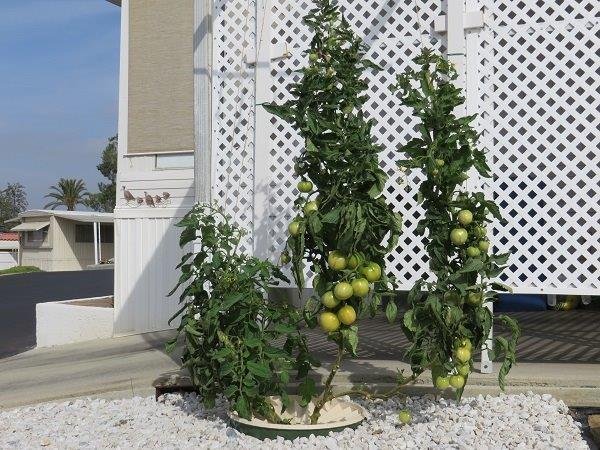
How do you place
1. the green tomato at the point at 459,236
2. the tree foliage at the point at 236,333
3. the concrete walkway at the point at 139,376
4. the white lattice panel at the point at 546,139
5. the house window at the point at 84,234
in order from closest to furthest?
1. the green tomato at the point at 459,236
2. the tree foliage at the point at 236,333
3. the concrete walkway at the point at 139,376
4. the white lattice panel at the point at 546,139
5. the house window at the point at 84,234

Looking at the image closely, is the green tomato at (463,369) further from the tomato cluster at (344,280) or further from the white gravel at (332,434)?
the tomato cluster at (344,280)

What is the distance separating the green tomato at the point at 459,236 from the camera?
118 inches

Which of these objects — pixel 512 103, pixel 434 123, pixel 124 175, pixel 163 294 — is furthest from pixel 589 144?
pixel 124 175

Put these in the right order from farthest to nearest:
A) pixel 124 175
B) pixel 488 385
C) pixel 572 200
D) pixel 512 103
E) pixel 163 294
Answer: pixel 124 175 < pixel 163 294 < pixel 512 103 < pixel 572 200 < pixel 488 385

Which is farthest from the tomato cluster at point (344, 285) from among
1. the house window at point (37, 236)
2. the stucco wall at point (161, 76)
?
the house window at point (37, 236)

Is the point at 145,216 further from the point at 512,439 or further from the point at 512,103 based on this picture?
the point at 512,439

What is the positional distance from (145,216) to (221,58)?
3.55 m

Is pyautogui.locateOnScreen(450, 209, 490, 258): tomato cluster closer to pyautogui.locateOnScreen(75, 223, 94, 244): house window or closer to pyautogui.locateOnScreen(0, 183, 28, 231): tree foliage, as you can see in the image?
pyautogui.locateOnScreen(75, 223, 94, 244): house window

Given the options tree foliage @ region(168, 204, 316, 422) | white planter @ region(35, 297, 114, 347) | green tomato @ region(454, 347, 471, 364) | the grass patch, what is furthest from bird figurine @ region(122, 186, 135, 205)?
the grass patch

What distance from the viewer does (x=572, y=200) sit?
398cm

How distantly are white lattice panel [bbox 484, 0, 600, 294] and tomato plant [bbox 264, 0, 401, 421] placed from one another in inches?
50.3

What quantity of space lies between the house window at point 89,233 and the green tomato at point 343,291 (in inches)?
1200

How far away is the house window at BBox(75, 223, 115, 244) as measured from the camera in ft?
105

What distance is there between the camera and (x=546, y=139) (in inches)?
158
